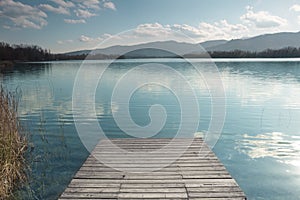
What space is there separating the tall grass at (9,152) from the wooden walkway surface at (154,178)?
1528 millimetres

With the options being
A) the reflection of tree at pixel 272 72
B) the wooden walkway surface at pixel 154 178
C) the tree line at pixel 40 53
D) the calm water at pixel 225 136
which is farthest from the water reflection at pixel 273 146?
the tree line at pixel 40 53

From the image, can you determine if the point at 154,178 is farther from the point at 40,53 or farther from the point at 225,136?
the point at 40,53

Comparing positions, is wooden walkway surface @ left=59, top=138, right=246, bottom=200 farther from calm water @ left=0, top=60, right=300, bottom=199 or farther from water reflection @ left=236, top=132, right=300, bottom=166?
water reflection @ left=236, top=132, right=300, bottom=166

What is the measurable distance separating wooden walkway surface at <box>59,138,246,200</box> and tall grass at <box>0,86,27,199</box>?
5.01 feet

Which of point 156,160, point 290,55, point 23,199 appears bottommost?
point 23,199

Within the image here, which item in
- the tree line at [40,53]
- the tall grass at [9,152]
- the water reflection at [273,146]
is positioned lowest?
the water reflection at [273,146]

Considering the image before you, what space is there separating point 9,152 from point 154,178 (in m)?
3.19

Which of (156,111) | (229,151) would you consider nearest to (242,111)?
(156,111)

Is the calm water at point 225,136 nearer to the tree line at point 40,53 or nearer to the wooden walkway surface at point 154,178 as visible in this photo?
the wooden walkway surface at point 154,178

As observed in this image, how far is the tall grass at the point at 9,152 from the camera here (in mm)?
5188

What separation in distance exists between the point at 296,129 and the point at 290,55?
7347 centimetres

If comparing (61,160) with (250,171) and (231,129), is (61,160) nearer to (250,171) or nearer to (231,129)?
(250,171)

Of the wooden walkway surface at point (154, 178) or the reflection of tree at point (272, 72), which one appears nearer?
the wooden walkway surface at point (154, 178)

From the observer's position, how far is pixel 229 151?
25.4 ft
